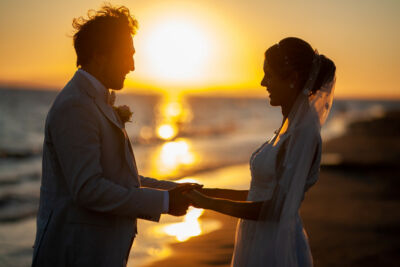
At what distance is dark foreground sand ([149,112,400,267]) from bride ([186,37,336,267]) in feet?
12.0

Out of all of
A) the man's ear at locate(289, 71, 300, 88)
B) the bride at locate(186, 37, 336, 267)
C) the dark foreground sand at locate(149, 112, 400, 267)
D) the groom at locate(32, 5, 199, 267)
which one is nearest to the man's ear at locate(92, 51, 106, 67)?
the groom at locate(32, 5, 199, 267)

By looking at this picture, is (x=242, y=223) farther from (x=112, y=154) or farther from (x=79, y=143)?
(x=79, y=143)

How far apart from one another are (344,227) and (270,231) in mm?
5988

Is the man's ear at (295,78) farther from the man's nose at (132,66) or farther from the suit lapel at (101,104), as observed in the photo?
the suit lapel at (101,104)

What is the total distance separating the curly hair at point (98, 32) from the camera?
2984 mm

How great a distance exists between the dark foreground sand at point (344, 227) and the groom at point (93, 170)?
13.1ft

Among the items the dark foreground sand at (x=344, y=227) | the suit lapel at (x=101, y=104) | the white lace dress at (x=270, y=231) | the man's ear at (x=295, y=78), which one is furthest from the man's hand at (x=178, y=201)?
the dark foreground sand at (x=344, y=227)

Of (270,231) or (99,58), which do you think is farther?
(270,231)

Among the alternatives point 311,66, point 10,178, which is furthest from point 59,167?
point 10,178

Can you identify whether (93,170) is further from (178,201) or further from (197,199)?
(197,199)

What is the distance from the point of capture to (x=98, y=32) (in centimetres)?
299

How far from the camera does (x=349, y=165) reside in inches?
663

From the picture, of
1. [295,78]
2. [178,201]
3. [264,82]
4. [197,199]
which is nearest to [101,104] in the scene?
[178,201]

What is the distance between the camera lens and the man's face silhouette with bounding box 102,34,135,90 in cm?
309
